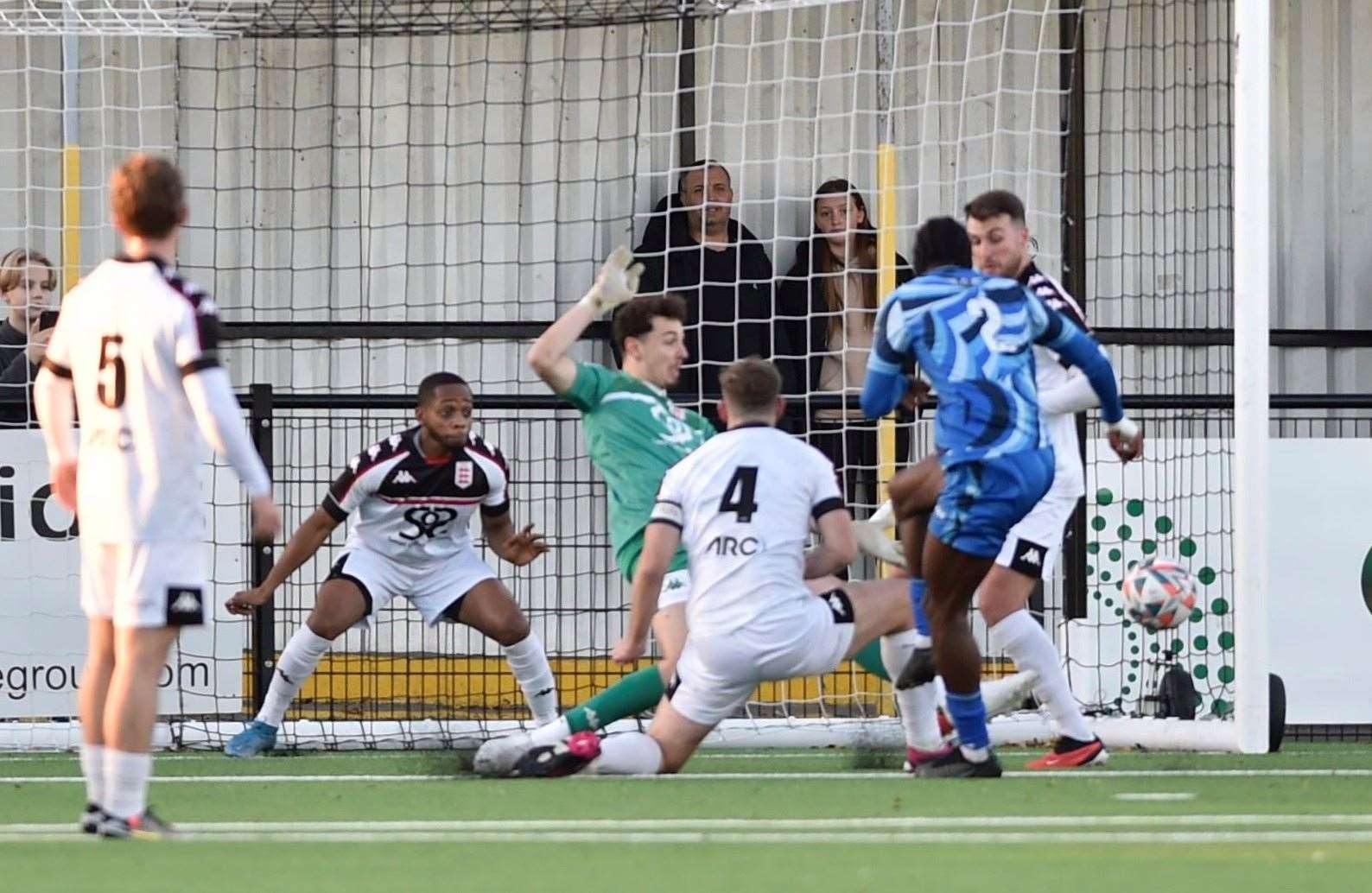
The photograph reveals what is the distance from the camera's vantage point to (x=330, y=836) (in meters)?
6.27

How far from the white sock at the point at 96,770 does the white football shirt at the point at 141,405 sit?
0.52 meters

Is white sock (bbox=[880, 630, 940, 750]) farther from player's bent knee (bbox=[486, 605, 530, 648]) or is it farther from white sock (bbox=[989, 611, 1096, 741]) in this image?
player's bent knee (bbox=[486, 605, 530, 648])

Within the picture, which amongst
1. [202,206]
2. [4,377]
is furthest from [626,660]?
[202,206]

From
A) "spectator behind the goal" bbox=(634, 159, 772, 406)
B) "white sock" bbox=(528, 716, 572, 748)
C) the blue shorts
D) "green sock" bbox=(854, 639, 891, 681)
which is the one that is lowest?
"white sock" bbox=(528, 716, 572, 748)

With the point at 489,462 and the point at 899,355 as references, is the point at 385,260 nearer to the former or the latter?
the point at 489,462

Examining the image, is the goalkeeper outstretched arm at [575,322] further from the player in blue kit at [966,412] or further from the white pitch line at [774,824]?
the white pitch line at [774,824]

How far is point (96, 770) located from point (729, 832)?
5.12ft

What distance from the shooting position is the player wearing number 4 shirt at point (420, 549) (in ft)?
35.1

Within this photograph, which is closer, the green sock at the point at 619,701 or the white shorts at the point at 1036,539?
the green sock at the point at 619,701

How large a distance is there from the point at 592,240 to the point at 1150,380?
3184 millimetres

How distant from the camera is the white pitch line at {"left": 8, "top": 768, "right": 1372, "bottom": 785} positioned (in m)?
8.35

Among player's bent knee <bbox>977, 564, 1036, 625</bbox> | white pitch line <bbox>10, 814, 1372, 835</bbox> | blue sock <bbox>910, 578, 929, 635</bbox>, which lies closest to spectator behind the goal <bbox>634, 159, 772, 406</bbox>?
player's bent knee <bbox>977, 564, 1036, 625</bbox>

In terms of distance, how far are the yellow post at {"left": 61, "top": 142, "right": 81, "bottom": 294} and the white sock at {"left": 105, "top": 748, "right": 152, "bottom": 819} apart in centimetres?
601

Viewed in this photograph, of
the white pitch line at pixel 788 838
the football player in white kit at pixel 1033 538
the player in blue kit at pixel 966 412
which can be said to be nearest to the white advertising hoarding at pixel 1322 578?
the football player in white kit at pixel 1033 538
